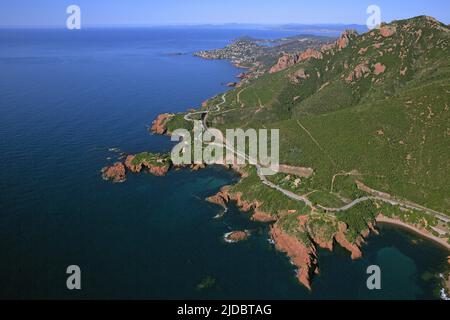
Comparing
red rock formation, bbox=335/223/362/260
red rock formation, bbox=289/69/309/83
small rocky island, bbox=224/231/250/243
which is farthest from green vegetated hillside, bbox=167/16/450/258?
small rocky island, bbox=224/231/250/243

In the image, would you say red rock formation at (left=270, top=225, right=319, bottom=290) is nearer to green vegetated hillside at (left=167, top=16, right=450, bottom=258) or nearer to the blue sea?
green vegetated hillside at (left=167, top=16, right=450, bottom=258)

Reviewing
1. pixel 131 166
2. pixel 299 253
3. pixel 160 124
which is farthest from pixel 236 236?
pixel 160 124

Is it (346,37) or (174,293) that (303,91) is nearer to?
(346,37)

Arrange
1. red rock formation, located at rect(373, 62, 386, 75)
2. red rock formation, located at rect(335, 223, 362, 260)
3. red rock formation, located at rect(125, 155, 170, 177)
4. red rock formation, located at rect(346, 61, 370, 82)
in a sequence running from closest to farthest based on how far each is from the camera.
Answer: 1. red rock formation, located at rect(335, 223, 362, 260)
2. red rock formation, located at rect(125, 155, 170, 177)
3. red rock formation, located at rect(373, 62, 386, 75)
4. red rock formation, located at rect(346, 61, 370, 82)

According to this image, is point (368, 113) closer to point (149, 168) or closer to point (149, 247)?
point (149, 168)

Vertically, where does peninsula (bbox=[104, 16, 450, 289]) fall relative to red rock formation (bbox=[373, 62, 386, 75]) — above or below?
below

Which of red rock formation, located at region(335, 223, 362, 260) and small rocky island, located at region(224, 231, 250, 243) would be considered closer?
red rock formation, located at region(335, 223, 362, 260)

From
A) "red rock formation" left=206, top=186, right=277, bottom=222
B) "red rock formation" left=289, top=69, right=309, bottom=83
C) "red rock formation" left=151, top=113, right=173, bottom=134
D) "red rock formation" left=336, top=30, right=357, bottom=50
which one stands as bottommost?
"red rock formation" left=206, top=186, right=277, bottom=222

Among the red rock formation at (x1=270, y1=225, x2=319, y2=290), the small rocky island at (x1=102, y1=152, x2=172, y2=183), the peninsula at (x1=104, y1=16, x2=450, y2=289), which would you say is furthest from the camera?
the small rocky island at (x1=102, y1=152, x2=172, y2=183)
